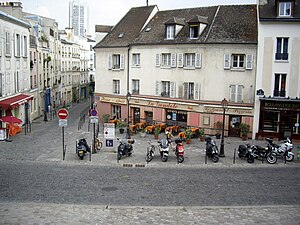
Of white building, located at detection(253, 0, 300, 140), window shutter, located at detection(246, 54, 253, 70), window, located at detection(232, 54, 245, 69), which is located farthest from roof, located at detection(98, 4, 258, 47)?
white building, located at detection(253, 0, 300, 140)

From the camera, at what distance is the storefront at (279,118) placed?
26.9m

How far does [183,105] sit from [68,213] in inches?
783

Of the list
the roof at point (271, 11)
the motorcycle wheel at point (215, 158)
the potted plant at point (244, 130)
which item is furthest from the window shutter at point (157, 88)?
the motorcycle wheel at point (215, 158)

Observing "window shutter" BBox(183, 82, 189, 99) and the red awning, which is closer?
the red awning

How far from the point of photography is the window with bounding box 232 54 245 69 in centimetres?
2856

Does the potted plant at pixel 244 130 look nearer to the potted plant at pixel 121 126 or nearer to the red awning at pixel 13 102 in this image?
the potted plant at pixel 121 126

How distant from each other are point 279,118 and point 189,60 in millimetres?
8435

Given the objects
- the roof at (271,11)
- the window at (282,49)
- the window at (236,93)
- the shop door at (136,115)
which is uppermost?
the roof at (271,11)

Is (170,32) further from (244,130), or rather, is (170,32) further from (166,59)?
(244,130)

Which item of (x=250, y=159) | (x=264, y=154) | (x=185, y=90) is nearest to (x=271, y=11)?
(x=185, y=90)

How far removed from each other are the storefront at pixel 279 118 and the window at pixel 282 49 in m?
3.10

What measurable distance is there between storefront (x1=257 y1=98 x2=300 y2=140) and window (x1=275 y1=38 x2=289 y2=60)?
3.10m

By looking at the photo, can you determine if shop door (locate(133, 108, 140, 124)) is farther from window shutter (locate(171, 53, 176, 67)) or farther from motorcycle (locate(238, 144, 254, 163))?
motorcycle (locate(238, 144, 254, 163))

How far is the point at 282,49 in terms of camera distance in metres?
27.1
